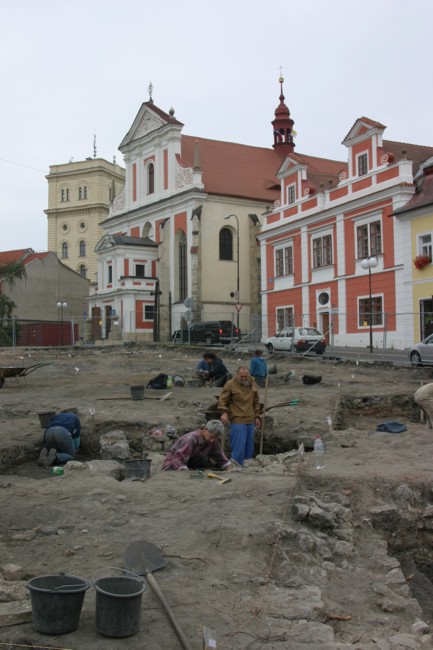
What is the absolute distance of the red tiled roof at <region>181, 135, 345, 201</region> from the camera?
49906 millimetres

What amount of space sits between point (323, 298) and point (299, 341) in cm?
831

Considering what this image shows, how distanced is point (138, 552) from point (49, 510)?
1.76 m

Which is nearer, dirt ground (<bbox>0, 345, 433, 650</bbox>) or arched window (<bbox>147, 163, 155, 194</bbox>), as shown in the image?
dirt ground (<bbox>0, 345, 433, 650</bbox>)

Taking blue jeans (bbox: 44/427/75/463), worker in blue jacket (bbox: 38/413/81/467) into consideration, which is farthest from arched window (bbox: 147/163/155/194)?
blue jeans (bbox: 44/427/75/463)

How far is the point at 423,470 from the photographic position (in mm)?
8414

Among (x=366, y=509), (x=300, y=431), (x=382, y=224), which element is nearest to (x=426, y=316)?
(x=382, y=224)

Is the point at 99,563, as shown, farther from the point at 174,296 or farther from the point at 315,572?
the point at 174,296

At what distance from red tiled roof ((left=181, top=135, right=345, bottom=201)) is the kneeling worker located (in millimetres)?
40746

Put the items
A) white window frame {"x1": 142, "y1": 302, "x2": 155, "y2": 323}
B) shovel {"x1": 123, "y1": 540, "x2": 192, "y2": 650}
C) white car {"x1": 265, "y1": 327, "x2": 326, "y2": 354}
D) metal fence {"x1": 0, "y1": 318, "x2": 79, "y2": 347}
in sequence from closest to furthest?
shovel {"x1": 123, "y1": 540, "x2": 192, "y2": 650} → white car {"x1": 265, "y1": 327, "x2": 326, "y2": 354} → white window frame {"x1": 142, "y1": 302, "x2": 155, "y2": 323} → metal fence {"x1": 0, "y1": 318, "x2": 79, "y2": 347}

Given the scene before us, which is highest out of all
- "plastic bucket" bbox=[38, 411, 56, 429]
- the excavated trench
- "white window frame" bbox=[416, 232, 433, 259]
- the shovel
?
"white window frame" bbox=[416, 232, 433, 259]

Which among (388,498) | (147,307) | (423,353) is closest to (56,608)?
(388,498)

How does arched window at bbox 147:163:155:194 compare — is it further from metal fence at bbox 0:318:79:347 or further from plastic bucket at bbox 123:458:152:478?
plastic bucket at bbox 123:458:152:478

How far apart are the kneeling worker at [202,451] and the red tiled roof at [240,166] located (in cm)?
4075

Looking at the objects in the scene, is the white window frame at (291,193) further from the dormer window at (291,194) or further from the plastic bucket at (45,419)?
the plastic bucket at (45,419)
